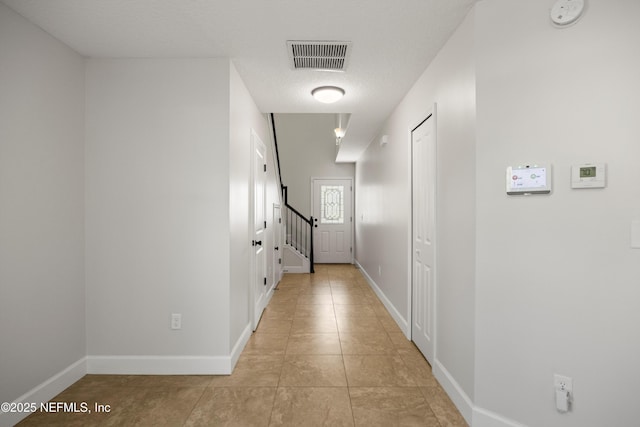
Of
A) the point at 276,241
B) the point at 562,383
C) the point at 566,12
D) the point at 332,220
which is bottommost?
the point at 562,383

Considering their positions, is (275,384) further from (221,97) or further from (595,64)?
(595,64)

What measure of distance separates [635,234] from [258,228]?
3192mm

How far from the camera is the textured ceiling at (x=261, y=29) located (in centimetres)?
194

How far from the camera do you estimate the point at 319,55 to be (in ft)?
8.29

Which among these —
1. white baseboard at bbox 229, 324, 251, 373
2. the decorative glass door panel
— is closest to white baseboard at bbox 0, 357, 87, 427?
white baseboard at bbox 229, 324, 251, 373

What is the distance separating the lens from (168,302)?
2.60 m

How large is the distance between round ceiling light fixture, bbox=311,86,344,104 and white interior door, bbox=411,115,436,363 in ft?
2.73

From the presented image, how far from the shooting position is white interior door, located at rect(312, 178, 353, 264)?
8.16 metres

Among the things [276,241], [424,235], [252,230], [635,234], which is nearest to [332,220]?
[276,241]

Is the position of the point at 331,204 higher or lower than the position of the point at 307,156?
lower

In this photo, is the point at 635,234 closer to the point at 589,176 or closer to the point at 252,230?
the point at 589,176

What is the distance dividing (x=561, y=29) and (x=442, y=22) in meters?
0.69

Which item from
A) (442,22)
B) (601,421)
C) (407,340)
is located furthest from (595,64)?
(407,340)

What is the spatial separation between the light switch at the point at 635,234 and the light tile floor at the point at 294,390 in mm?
1353
